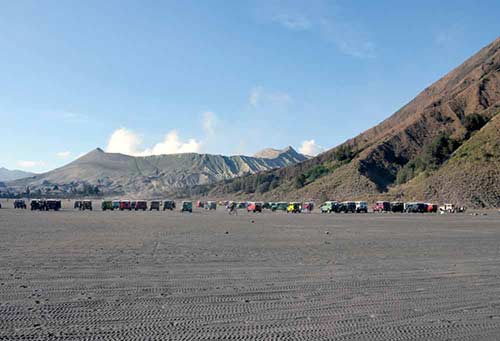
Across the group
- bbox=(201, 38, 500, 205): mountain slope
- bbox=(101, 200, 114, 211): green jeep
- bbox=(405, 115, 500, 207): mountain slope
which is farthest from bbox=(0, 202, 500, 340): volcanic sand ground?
bbox=(201, 38, 500, 205): mountain slope

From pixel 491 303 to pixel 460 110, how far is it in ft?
420

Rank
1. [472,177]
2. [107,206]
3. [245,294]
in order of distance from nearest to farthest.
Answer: [245,294], [107,206], [472,177]

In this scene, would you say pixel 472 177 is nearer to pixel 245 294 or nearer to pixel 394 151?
pixel 394 151

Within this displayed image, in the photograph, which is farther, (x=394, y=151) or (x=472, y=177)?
(x=394, y=151)

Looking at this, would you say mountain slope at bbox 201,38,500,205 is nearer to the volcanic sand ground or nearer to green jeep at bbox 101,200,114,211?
green jeep at bbox 101,200,114,211

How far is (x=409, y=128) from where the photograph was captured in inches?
5315

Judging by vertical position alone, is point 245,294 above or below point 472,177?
below

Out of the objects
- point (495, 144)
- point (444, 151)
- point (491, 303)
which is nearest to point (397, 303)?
point (491, 303)

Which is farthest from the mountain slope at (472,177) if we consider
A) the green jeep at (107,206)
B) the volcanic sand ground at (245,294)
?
the volcanic sand ground at (245,294)

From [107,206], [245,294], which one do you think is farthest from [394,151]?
[245,294]

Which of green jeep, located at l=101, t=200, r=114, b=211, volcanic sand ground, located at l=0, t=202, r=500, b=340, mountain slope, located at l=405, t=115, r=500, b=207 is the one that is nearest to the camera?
volcanic sand ground, located at l=0, t=202, r=500, b=340

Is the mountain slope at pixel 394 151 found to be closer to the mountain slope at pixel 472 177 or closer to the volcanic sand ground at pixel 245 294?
the mountain slope at pixel 472 177

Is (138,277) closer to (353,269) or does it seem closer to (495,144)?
(353,269)

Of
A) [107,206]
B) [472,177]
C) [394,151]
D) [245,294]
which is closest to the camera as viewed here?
[245,294]
